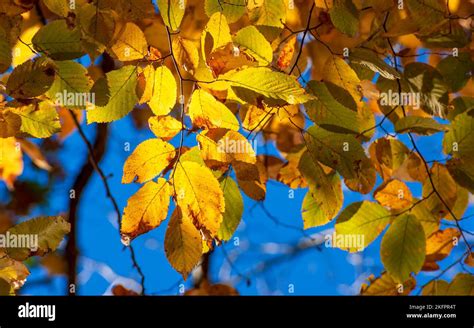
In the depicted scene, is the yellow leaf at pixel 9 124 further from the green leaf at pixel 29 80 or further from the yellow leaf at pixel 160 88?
the yellow leaf at pixel 160 88

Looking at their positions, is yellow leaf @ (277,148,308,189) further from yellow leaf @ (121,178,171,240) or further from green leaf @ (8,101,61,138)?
green leaf @ (8,101,61,138)

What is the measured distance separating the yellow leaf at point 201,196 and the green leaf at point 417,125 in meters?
0.39

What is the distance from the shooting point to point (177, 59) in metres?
1.01

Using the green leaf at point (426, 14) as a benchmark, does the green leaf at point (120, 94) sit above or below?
below

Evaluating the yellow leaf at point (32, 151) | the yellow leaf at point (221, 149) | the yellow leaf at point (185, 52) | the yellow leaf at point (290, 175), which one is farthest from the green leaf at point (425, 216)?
the yellow leaf at point (32, 151)

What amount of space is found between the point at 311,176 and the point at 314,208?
19cm

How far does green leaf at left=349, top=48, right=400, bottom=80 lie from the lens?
987 millimetres

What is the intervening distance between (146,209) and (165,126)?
0.50 ft

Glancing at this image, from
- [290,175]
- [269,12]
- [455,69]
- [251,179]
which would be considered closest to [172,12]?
[269,12]

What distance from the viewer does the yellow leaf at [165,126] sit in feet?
3.49

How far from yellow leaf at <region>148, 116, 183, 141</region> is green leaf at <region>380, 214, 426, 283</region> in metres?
0.46

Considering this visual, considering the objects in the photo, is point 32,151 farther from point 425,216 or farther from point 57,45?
point 425,216

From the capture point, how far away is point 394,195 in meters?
1.28

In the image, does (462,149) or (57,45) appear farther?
(462,149)
